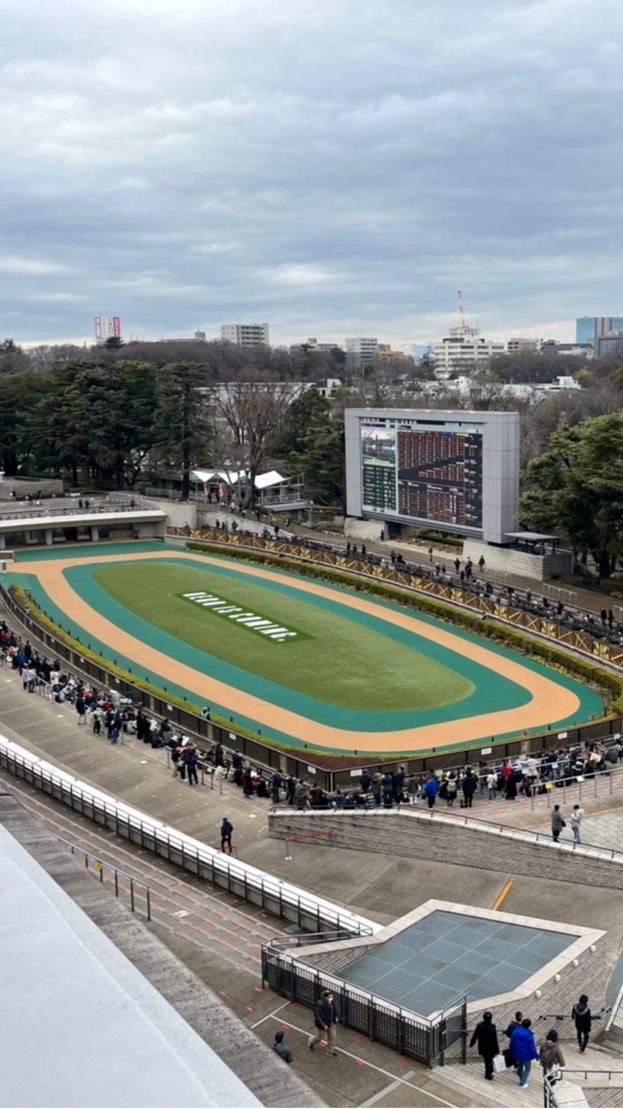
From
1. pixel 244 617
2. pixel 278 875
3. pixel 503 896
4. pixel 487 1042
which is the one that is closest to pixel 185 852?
pixel 278 875

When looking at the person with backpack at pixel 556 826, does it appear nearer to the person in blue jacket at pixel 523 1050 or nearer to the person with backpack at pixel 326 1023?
the person in blue jacket at pixel 523 1050

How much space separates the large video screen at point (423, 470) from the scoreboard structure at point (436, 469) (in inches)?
2.0

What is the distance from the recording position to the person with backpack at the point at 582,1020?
13.8 m

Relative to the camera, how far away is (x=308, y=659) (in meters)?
41.0

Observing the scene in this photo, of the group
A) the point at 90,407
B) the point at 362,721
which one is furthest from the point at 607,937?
the point at 90,407

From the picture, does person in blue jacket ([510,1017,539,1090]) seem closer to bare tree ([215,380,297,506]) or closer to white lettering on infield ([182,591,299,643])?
white lettering on infield ([182,591,299,643])

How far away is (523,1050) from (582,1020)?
1498 mm

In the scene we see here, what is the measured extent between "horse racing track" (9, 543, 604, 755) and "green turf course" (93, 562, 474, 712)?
0.26ft

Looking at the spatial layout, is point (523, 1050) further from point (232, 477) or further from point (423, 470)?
point (232, 477)

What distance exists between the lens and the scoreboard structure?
5012cm

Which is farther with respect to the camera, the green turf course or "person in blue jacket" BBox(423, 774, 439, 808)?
the green turf course

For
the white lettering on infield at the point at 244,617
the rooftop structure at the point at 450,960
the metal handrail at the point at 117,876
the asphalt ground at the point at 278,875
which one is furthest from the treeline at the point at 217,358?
the rooftop structure at the point at 450,960

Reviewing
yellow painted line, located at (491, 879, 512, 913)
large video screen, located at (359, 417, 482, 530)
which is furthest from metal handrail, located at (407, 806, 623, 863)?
large video screen, located at (359, 417, 482, 530)

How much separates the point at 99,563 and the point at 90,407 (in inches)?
845
